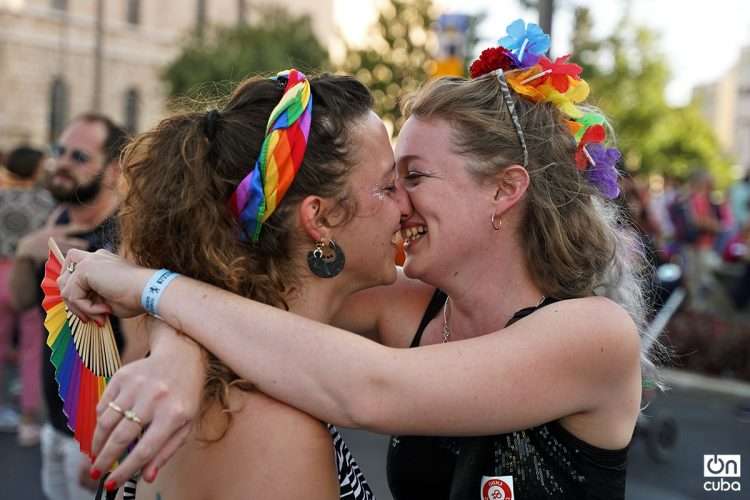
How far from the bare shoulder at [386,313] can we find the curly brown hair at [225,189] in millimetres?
654

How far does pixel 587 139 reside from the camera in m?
2.59

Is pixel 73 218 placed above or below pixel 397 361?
above

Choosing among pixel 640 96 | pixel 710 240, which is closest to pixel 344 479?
pixel 710 240

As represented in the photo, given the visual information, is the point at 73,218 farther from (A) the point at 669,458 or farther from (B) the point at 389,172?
(A) the point at 669,458

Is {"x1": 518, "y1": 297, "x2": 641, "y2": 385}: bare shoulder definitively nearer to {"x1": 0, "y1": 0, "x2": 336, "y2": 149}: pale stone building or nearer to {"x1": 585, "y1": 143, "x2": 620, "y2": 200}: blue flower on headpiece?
{"x1": 585, "y1": 143, "x2": 620, "y2": 200}: blue flower on headpiece

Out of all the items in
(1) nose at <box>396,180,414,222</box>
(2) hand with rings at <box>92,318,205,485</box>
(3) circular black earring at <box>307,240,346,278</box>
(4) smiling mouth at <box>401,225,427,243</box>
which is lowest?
(2) hand with rings at <box>92,318,205,485</box>

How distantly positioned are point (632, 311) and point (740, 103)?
315 feet

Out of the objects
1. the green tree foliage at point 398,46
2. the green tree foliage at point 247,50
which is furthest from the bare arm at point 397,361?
the green tree foliage at point 247,50

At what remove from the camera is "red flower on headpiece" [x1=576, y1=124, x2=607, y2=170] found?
2.58 metres

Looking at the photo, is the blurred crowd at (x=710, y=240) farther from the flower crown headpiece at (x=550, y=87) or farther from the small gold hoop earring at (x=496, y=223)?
the small gold hoop earring at (x=496, y=223)

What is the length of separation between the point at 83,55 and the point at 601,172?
44.1 meters

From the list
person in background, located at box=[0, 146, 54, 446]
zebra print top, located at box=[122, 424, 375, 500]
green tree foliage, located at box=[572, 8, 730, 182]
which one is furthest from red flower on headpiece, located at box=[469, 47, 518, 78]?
green tree foliage, located at box=[572, 8, 730, 182]

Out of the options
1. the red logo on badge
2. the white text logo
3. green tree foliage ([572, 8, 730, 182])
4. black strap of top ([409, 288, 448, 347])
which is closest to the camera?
the red logo on badge

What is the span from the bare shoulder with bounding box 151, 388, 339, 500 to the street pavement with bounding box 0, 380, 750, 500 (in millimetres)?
3885
